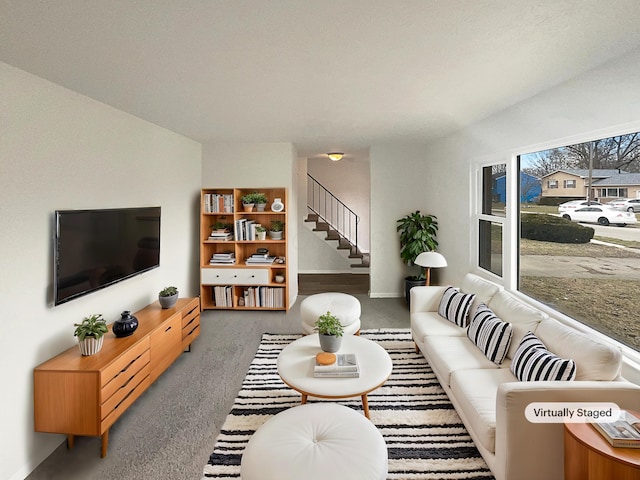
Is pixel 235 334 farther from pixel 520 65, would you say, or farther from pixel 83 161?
pixel 520 65

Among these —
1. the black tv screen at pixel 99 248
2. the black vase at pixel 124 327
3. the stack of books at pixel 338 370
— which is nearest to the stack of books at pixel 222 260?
the black tv screen at pixel 99 248

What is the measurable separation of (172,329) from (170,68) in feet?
7.42

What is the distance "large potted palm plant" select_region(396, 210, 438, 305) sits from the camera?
5.23m

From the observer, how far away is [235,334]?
4242 millimetres

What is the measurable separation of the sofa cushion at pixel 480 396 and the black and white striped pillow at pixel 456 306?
78 centimetres

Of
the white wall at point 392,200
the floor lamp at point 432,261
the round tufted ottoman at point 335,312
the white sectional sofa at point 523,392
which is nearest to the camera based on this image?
the white sectional sofa at point 523,392

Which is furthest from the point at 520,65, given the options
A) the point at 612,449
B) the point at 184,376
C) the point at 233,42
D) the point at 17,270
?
the point at 184,376

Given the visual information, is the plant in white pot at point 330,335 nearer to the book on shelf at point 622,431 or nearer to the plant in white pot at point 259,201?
the book on shelf at point 622,431

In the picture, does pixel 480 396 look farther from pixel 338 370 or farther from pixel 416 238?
pixel 416 238

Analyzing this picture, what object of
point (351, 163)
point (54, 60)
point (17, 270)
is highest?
point (351, 163)

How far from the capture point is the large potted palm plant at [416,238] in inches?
206

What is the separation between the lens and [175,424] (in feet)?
8.35

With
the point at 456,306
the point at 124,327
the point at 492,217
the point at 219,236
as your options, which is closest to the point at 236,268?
the point at 219,236

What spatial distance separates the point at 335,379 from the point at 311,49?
213 cm
